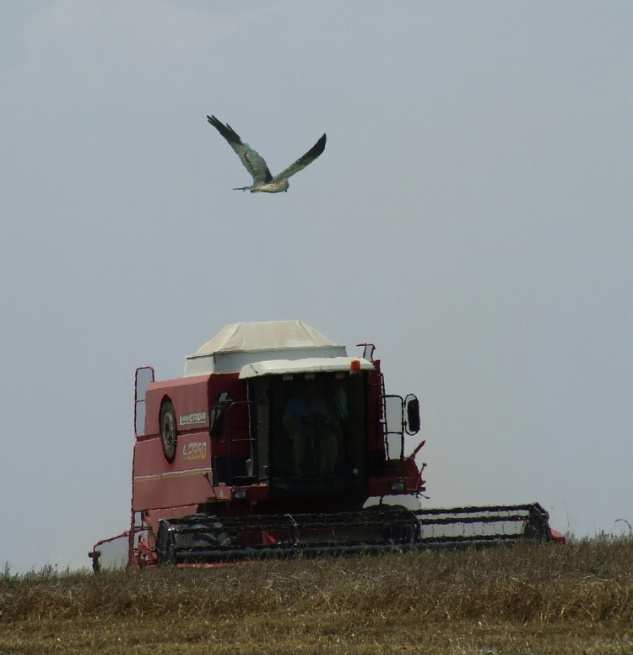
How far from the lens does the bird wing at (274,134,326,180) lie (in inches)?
936

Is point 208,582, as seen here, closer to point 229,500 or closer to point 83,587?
point 83,587

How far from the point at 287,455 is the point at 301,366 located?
105 cm

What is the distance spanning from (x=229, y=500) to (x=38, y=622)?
664 centimetres

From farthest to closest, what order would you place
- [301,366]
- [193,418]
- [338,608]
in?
1. [193,418]
2. [301,366]
3. [338,608]

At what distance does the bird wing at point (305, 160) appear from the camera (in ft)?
78.0

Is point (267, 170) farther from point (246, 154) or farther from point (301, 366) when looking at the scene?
point (301, 366)

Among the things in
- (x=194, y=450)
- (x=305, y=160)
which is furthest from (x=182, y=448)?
(x=305, y=160)

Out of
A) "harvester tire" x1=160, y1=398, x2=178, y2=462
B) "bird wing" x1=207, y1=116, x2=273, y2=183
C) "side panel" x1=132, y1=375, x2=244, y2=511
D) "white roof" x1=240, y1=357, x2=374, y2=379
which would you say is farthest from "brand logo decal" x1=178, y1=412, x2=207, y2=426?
"bird wing" x1=207, y1=116, x2=273, y2=183

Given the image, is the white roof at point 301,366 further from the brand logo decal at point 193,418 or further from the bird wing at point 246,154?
the bird wing at point 246,154

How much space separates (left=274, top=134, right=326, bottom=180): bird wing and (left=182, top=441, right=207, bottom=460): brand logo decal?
12.0 ft

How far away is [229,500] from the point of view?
70.5ft

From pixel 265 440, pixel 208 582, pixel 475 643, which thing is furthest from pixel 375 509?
pixel 475 643

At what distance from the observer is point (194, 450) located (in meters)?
22.2

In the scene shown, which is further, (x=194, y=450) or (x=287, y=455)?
(x=194, y=450)
